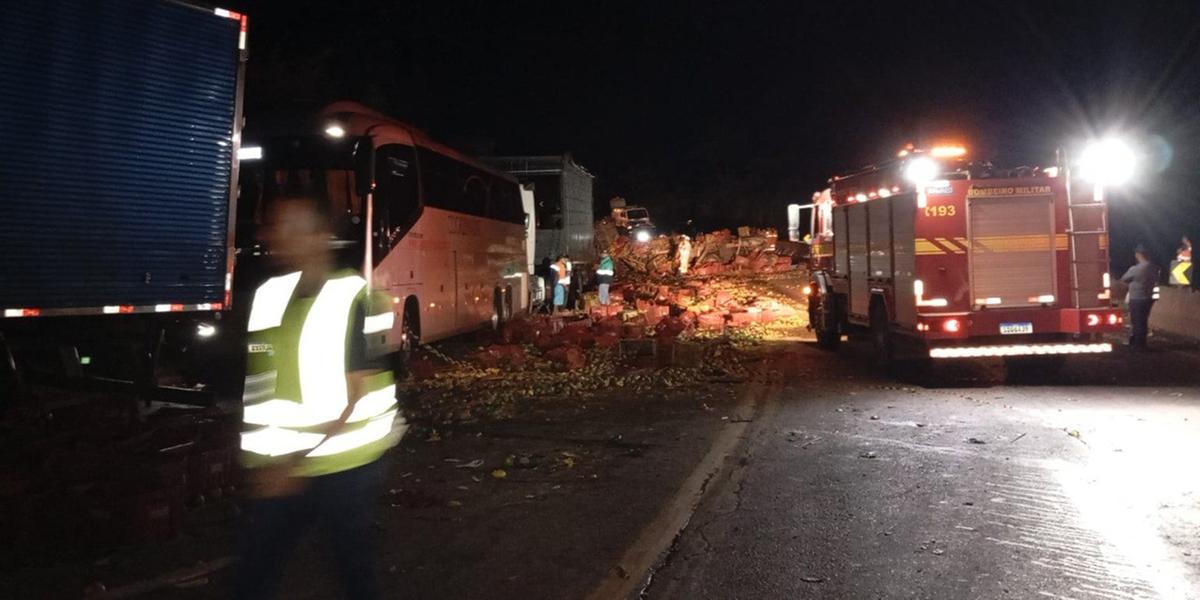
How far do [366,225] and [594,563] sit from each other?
8.16 m

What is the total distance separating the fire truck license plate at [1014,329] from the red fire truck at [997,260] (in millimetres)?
13

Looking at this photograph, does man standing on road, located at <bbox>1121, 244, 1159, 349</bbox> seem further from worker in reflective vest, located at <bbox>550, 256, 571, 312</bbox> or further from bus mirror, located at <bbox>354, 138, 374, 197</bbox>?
worker in reflective vest, located at <bbox>550, 256, 571, 312</bbox>

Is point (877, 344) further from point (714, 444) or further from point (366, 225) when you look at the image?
point (366, 225)

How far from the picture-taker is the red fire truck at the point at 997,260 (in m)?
12.6

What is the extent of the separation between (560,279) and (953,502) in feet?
64.4

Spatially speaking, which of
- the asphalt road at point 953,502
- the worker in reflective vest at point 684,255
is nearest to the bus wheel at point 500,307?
the asphalt road at point 953,502

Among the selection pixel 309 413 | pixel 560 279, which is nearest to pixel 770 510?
pixel 309 413

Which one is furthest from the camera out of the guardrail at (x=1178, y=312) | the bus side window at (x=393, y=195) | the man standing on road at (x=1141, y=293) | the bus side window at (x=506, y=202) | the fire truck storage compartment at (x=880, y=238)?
the bus side window at (x=506, y=202)

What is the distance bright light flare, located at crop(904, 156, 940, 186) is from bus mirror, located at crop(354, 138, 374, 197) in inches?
285

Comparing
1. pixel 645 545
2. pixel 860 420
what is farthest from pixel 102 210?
pixel 860 420

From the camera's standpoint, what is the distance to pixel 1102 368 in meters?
14.3

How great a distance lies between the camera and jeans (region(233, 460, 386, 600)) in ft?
12.8

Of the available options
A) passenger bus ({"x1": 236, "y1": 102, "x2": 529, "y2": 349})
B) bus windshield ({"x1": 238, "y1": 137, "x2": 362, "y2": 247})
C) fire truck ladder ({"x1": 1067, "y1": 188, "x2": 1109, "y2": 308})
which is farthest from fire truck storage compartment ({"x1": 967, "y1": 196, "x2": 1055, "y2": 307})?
bus windshield ({"x1": 238, "y1": 137, "x2": 362, "y2": 247})

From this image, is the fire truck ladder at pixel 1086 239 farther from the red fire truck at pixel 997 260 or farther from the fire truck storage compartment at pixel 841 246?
the fire truck storage compartment at pixel 841 246
